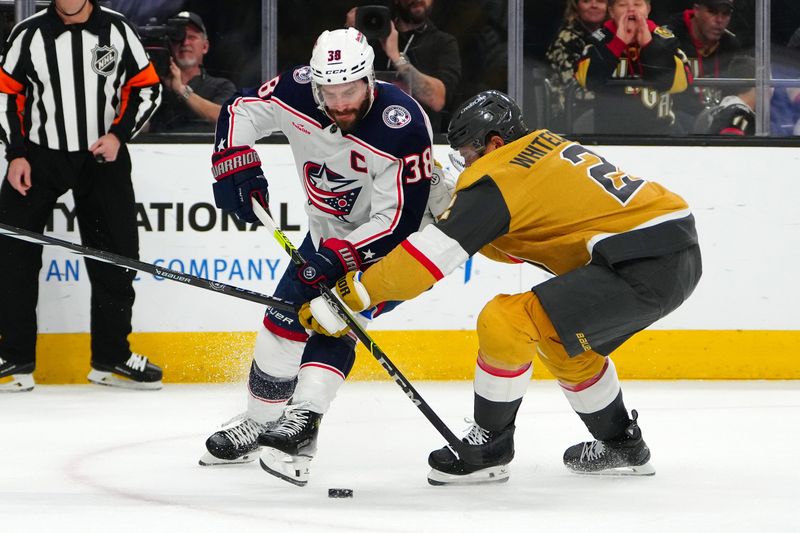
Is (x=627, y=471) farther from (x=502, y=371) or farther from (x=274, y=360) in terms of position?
(x=274, y=360)

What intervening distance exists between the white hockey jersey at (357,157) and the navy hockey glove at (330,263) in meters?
0.03

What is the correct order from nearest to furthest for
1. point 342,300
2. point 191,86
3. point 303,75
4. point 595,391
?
point 342,300 → point 595,391 → point 303,75 → point 191,86

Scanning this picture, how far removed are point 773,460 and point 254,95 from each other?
159 cm

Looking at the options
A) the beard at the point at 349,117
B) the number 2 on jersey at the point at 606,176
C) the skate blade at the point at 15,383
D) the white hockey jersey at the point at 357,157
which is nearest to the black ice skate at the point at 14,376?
the skate blade at the point at 15,383

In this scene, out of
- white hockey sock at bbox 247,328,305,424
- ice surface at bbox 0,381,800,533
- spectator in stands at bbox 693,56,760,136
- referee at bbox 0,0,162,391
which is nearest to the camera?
ice surface at bbox 0,381,800,533

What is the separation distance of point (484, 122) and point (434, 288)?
1833 mm

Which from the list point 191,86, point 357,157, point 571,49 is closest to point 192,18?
point 191,86

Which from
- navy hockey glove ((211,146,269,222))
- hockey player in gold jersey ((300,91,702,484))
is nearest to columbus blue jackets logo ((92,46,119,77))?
navy hockey glove ((211,146,269,222))

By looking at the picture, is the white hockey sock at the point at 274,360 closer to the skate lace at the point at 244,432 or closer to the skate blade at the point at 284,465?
the skate lace at the point at 244,432

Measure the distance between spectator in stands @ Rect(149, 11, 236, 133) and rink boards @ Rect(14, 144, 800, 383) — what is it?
0.16 m

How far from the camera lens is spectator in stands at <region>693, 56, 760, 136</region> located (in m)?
4.78

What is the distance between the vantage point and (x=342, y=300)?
272 centimetres

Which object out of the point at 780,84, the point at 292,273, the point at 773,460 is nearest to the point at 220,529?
the point at 292,273

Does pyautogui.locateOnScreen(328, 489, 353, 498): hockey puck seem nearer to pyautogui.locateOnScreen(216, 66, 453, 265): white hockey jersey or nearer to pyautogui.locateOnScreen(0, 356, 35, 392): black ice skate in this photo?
pyautogui.locateOnScreen(216, 66, 453, 265): white hockey jersey
